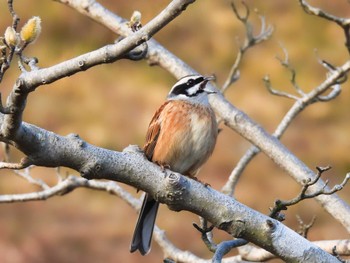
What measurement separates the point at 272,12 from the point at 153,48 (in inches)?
274

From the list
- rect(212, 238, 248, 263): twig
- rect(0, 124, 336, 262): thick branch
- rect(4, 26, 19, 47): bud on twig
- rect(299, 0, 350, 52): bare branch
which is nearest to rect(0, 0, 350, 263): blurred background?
rect(299, 0, 350, 52): bare branch

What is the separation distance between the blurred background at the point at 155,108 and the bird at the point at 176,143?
4.81m

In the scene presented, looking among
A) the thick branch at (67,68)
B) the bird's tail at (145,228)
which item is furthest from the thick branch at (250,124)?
the thick branch at (67,68)

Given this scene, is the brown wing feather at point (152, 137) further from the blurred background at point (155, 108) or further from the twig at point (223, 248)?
the blurred background at point (155, 108)

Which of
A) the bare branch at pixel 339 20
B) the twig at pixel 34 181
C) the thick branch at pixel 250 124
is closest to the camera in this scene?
the thick branch at pixel 250 124

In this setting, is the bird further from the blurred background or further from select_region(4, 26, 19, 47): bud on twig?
the blurred background

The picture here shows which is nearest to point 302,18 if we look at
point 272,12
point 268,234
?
point 272,12

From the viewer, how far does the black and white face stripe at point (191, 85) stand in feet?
15.6

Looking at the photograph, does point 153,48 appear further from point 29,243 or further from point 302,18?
point 302,18

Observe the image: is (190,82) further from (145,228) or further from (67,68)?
(67,68)

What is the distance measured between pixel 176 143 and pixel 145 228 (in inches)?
18.7

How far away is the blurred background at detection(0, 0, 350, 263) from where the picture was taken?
9758mm

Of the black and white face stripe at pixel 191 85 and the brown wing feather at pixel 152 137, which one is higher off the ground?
the black and white face stripe at pixel 191 85

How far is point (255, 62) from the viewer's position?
11.1m
